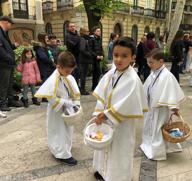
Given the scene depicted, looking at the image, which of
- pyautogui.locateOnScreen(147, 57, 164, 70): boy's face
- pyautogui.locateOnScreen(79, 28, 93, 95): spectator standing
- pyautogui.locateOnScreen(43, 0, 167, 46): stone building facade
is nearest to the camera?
pyautogui.locateOnScreen(147, 57, 164, 70): boy's face

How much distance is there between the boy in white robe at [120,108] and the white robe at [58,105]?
2.01ft

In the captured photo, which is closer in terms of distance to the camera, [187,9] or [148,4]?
[148,4]

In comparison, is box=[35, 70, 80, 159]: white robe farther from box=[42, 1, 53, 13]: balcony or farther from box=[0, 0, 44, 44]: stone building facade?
box=[42, 1, 53, 13]: balcony

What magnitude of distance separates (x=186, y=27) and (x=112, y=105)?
121ft

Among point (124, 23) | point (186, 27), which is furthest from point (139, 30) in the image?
point (186, 27)

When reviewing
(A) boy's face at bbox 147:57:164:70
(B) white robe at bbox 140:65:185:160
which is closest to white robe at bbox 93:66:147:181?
(B) white robe at bbox 140:65:185:160

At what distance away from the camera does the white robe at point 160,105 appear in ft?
12.0

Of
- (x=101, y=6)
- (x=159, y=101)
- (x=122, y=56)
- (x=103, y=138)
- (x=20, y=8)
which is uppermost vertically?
(x=20, y=8)

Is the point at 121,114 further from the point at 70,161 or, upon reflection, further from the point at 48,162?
the point at 48,162

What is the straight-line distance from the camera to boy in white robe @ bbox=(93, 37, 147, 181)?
278 cm

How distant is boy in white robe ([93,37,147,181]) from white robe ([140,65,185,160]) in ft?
2.42

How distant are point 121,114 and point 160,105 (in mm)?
1060

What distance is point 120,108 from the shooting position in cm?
275

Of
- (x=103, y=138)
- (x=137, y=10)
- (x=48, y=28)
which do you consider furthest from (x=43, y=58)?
(x=137, y=10)
